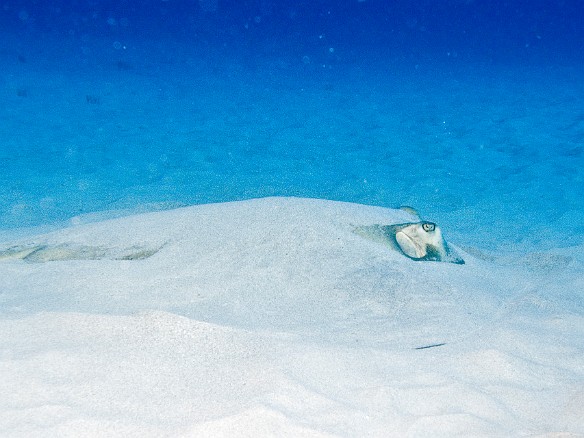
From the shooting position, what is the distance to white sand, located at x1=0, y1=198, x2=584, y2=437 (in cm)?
198

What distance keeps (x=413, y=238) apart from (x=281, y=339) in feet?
5.72

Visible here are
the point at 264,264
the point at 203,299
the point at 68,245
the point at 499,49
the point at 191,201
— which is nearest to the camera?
the point at 203,299

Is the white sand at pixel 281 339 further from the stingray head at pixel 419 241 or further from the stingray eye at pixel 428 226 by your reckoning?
the stingray eye at pixel 428 226

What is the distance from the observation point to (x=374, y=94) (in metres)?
18.5

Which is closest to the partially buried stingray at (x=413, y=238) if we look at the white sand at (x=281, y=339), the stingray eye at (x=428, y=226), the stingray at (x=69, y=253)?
the stingray eye at (x=428, y=226)

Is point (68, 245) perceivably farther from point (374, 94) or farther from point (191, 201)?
point (374, 94)

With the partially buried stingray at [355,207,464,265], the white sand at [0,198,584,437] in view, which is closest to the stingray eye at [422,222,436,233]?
the partially buried stingray at [355,207,464,265]

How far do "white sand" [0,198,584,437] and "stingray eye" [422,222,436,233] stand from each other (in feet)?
Result: 1.06

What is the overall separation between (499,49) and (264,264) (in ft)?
132

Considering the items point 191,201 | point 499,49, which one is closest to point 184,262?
point 191,201

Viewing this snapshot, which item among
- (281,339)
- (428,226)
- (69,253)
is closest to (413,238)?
(428,226)

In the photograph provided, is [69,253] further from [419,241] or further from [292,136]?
[292,136]

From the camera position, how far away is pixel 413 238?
3811 mm

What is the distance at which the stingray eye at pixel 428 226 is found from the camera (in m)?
3.73
